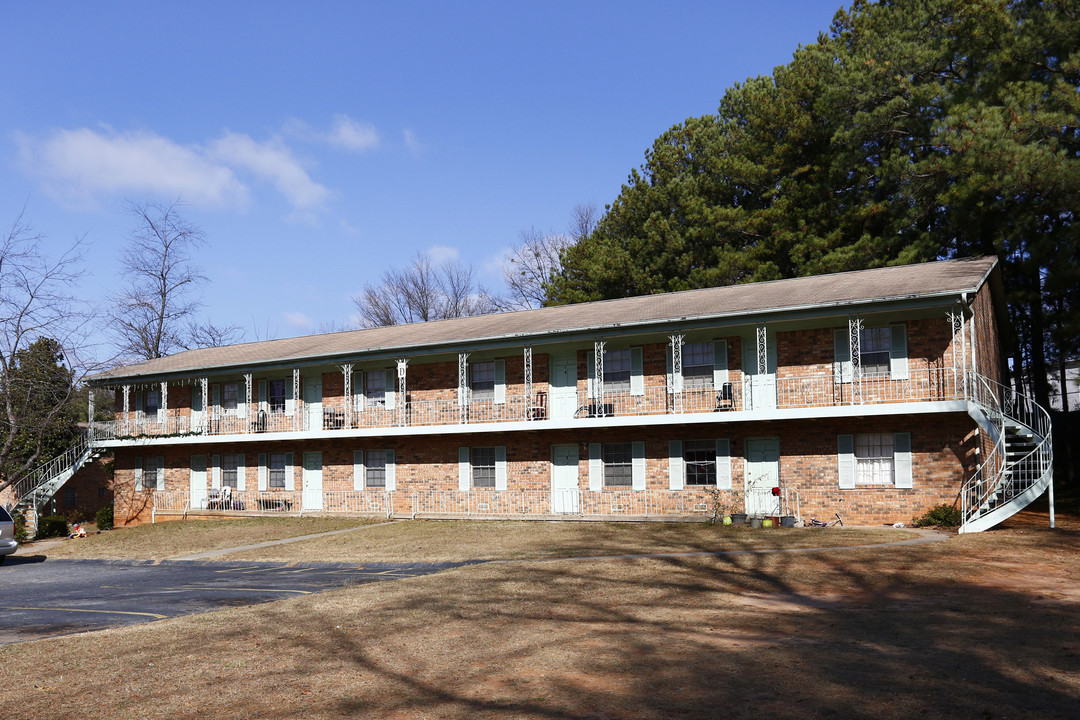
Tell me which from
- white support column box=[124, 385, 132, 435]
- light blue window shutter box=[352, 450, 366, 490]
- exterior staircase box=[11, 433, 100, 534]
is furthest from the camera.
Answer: white support column box=[124, 385, 132, 435]

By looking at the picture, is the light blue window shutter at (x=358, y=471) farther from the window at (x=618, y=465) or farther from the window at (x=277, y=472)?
the window at (x=618, y=465)

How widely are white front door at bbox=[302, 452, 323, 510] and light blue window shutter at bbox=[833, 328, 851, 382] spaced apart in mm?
17441

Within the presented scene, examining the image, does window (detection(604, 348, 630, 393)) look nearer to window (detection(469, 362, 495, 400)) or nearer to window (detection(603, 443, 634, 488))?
window (detection(603, 443, 634, 488))

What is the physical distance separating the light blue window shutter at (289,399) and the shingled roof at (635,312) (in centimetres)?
104

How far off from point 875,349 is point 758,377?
3041 mm

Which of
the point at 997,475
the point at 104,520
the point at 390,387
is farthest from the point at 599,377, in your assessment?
the point at 104,520

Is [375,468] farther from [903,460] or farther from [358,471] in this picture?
[903,460]

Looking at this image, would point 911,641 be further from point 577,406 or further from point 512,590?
point 577,406

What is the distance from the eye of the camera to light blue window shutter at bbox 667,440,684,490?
2455 centimetres

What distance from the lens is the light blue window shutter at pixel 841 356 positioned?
74.5 feet

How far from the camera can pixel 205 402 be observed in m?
31.4

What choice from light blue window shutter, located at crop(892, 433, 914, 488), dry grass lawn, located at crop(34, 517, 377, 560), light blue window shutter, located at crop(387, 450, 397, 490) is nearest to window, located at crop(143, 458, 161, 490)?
dry grass lawn, located at crop(34, 517, 377, 560)

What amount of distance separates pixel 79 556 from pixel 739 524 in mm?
17720

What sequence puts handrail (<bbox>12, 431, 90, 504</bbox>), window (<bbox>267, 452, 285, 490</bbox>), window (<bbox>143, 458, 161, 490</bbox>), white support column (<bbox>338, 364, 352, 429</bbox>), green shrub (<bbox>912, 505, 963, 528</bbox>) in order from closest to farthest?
green shrub (<bbox>912, 505, 963, 528</bbox>)
white support column (<bbox>338, 364, 352, 429</bbox>)
window (<bbox>267, 452, 285, 490</bbox>)
handrail (<bbox>12, 431, 90, 504</bbox>)
window (<bbox>143, 458, 161, 490</bbox>)
